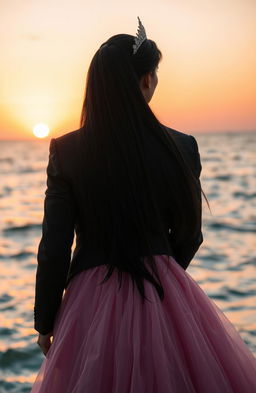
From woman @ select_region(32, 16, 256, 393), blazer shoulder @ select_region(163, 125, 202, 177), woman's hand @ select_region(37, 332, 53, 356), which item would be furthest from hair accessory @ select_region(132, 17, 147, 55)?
woman's hand @ select_region(37, 332, 53, 356)

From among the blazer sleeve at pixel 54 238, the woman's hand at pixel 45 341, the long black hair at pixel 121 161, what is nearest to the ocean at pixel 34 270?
the woman's hand at pixel 45 341

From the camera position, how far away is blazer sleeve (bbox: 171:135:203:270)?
7.91 ft

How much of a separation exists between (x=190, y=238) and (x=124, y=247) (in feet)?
0.99

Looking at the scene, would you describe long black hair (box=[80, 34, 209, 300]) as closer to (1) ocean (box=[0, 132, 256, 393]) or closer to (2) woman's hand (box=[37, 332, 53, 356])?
(2) woman's hand (box=[37, 332, 53, 356])

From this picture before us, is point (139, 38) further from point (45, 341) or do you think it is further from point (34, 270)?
point (34, 270)

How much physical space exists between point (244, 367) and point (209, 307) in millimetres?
220

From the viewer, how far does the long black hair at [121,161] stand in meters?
2.24

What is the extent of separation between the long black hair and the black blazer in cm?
4

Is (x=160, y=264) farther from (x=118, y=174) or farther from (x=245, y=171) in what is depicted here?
(x=245, y=171)

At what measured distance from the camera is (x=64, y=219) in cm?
227

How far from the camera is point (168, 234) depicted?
94.6 inches

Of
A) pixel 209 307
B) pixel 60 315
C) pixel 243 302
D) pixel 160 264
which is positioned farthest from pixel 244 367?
pixel 243 302

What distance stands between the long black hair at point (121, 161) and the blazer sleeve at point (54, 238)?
69 mm

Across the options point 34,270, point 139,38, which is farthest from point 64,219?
point 34,270
